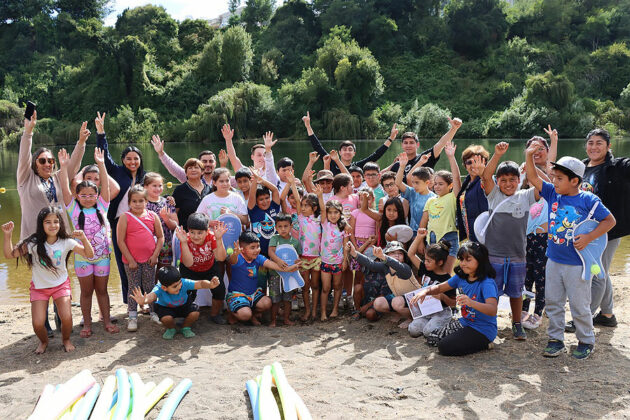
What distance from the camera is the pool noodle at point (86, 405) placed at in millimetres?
3194

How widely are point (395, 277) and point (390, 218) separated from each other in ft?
2.13

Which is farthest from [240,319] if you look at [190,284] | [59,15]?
[59,15]

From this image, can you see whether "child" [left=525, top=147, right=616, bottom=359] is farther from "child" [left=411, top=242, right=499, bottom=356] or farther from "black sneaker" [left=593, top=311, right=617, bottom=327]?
"black sneaker" [left=593, top=311, right=617, bottom=327]

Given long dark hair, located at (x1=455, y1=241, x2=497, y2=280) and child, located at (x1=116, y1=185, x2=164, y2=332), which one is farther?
child, located at (x1=116, y1=185, x2=164, y2=332)

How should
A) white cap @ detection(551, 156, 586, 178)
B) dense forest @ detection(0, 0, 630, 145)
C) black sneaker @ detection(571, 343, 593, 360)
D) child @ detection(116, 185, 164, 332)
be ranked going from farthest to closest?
dense forest @ detection(0, 0, 630, 145) → child @ detection(116, 185, 164, 332) → black sneaker @ detection(571, 343, 593, 360) → white cap @ detection(551, 156, 586, 178)

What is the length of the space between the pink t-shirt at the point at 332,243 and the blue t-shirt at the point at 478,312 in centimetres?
138

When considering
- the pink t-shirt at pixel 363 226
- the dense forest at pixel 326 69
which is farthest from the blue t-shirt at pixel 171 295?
the dense forest at pixel 326 69

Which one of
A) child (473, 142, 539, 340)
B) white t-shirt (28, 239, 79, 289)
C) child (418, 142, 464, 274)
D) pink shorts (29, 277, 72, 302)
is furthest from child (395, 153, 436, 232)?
pink shorts (29, 277, 72, 302)

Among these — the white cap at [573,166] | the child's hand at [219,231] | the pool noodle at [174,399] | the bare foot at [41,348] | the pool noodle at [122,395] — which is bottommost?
the pool noodle at [174,399]

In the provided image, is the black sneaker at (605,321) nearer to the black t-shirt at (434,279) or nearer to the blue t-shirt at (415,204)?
the black t-shirt at (434,279)

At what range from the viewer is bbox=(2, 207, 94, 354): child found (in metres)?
4.32

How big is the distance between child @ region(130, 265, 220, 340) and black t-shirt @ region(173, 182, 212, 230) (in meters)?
0.89

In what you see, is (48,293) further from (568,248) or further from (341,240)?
(568,248)

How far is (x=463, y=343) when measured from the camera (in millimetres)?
4172
